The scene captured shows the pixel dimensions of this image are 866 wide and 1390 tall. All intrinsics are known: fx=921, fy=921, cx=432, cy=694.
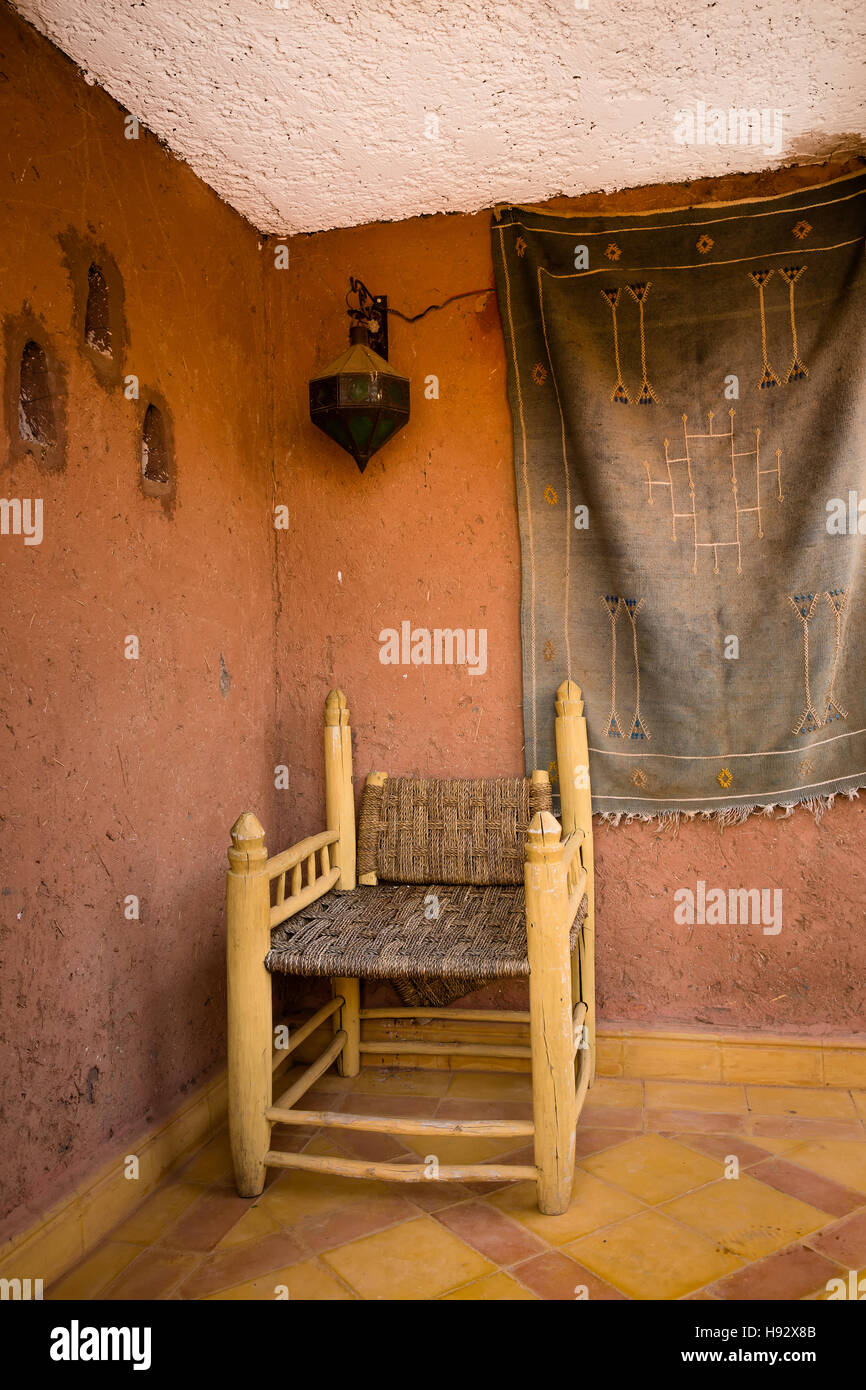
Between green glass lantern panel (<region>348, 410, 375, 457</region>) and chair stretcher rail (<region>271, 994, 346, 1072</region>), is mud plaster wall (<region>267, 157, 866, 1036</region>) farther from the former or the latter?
chair stretcher rail (<region>271, 994, 346, 1072</region>)

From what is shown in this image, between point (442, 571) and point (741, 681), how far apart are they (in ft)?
3.24

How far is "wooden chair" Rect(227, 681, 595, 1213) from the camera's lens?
2.10 meters

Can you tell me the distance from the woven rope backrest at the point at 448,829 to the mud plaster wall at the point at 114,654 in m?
0.43

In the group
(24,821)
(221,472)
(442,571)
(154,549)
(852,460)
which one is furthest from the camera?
(442,571)

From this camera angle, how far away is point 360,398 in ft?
8.93

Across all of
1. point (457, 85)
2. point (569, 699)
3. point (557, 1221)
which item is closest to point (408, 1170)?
point (557, 1221)

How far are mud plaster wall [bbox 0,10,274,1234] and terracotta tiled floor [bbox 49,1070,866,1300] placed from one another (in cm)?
27

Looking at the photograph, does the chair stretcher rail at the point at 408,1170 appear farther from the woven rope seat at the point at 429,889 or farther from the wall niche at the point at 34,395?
the wall niche at the point at 34,395

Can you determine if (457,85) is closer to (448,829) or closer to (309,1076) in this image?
(448,829)

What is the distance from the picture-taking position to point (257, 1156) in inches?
86.9

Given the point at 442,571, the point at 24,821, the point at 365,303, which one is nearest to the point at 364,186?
the point at 365,303

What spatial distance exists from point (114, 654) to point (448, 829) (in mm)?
1119

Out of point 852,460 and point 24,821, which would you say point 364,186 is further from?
point 24,821

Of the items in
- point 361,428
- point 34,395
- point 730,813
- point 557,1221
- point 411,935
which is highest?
point 361,428
